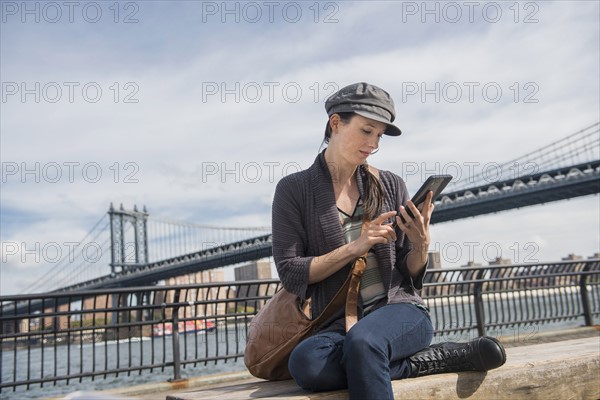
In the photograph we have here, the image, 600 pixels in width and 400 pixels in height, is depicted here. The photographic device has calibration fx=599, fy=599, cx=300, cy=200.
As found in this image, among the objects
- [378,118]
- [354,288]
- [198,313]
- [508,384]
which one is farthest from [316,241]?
[198,313]

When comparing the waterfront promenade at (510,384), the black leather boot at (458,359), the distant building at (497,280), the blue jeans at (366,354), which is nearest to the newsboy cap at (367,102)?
the blue jeans at (366,354)

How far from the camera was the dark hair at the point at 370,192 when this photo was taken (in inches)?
89.5

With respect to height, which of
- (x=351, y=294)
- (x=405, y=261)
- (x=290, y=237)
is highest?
(x=290, y=237)

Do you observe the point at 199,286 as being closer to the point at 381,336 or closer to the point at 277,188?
the point at 277,188

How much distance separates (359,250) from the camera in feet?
6.73

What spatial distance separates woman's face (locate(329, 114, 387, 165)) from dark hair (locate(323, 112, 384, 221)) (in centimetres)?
3

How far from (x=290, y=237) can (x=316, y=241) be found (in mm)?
100

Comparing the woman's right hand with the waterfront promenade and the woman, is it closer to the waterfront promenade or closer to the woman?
the woman

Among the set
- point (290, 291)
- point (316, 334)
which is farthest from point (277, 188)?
point (316, 334)

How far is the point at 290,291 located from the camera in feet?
7.27

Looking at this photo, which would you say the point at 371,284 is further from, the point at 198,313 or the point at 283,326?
the point at 198,313

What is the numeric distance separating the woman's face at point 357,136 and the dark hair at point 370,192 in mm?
29

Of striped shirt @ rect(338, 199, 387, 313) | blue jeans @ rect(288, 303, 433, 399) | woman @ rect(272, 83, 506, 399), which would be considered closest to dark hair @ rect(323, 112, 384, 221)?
woman @ rect(272, 83, 506, 399)

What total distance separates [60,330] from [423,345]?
326cm
